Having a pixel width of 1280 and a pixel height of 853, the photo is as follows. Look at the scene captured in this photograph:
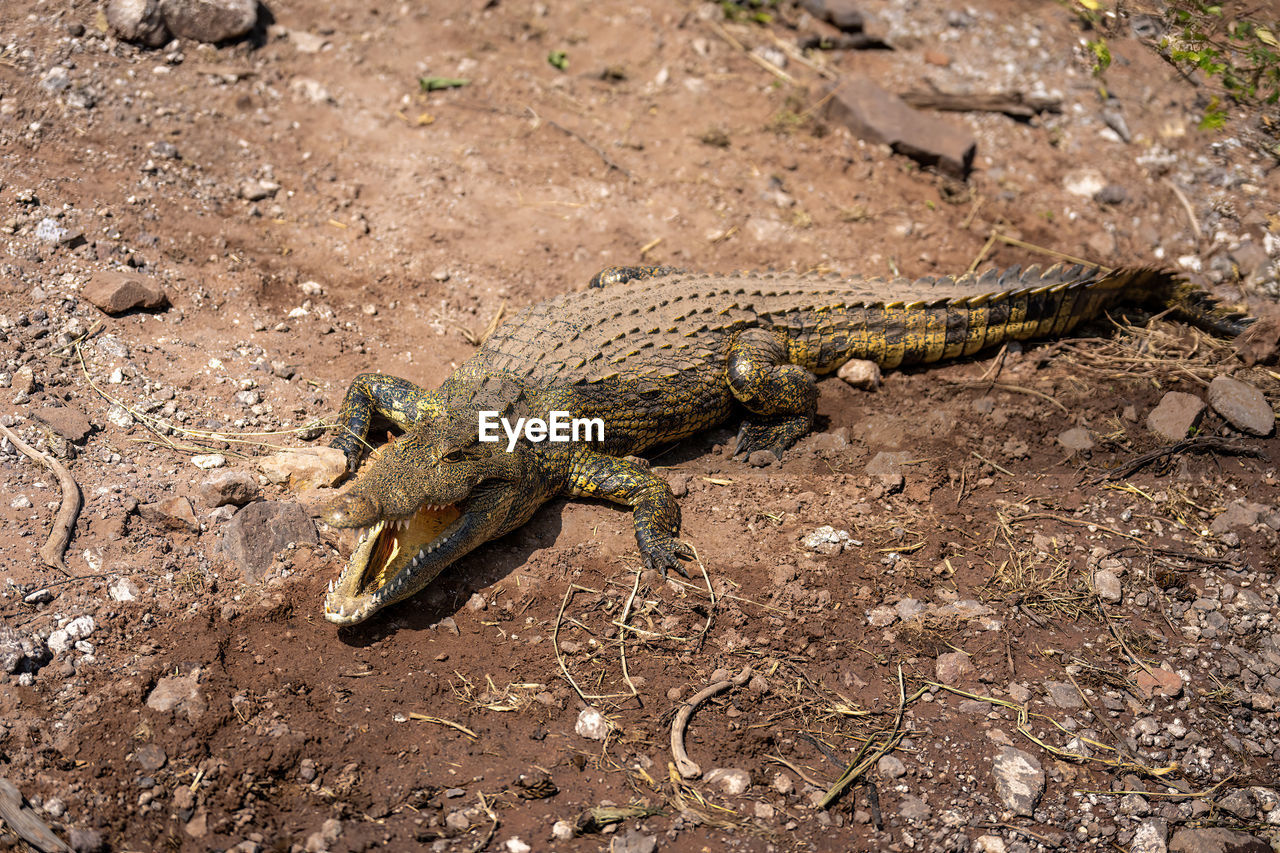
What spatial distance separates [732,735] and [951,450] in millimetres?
→ 2582

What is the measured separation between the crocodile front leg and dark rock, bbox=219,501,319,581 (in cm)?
55

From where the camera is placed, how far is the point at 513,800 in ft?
11.7

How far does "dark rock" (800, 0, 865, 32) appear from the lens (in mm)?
8836

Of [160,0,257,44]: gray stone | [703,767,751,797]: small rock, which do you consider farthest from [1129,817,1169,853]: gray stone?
[160,0,257,44]: gray stone

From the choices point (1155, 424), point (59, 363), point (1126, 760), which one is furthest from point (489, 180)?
point (1126, 760)

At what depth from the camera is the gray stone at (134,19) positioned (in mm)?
6867

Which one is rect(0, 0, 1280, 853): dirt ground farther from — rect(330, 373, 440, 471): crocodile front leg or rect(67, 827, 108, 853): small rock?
rect(330, 373, 440, 471): crocodile front leg

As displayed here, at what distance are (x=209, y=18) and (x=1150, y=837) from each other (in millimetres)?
8591

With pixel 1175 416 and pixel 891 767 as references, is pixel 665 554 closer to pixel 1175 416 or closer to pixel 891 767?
pixel 891 767

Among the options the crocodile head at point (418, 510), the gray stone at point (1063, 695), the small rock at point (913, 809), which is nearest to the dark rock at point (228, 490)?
the crocodile head at point (418, 510)

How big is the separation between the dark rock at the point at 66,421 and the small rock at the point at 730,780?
12.1 ft

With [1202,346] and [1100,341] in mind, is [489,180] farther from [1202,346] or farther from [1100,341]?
[1202,346]

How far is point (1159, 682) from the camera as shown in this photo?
4.20 m

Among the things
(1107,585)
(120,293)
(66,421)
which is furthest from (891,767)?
(120,293)
